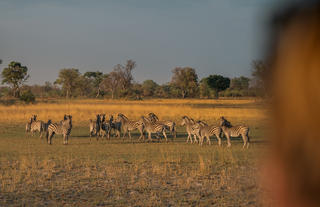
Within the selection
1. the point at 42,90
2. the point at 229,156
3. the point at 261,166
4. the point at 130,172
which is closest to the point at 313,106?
the point at 261,166

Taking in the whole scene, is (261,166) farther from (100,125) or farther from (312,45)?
(100,125)

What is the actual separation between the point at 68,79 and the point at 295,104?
103m

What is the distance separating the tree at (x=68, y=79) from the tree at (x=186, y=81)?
2851 cm

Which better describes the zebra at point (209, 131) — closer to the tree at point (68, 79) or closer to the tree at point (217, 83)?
the tree at point (217, 83)

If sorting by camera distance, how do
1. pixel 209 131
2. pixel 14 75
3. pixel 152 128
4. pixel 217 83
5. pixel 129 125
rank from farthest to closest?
pixel 217 83
pixel 14 75
pixel 129 125
pixel 152 128
pixel 209 131

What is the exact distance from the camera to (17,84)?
6619cm

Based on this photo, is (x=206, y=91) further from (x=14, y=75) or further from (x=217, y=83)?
(x=14, y=75)

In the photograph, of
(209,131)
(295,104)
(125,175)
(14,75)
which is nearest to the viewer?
(295,104)

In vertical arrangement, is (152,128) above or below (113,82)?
below

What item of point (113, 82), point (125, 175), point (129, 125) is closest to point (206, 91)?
point (113, 82)

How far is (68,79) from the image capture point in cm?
9994

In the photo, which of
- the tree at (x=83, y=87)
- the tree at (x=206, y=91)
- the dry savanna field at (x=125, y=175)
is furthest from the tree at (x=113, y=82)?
the dry savanna field at (x=125, y=175)

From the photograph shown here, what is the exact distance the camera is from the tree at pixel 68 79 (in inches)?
3935

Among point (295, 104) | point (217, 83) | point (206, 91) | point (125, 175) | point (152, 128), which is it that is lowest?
point (125, 175)
